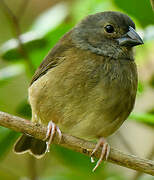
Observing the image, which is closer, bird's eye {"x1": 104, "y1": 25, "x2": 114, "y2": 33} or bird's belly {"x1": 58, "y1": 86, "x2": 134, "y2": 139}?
bird's belly {"x1": 58, "y1": 86, "x2": 134, "y2": 139}

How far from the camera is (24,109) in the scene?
443cm

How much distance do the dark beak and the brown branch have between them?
94cm

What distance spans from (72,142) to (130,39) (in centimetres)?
103

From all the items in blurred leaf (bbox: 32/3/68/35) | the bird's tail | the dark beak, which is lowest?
the bird's tail

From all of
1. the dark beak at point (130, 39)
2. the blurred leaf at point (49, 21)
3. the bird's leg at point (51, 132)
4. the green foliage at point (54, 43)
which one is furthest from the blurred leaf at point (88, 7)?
the bird's leg at point (51, 132)

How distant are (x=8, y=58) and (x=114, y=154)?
4.08 feet

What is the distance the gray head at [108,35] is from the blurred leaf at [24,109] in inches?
29.7

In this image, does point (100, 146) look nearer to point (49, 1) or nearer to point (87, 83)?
point (87, 83)

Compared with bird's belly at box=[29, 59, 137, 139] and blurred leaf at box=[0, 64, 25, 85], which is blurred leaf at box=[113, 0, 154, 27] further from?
blurred leaf at box=[0, 64, 25, 85]

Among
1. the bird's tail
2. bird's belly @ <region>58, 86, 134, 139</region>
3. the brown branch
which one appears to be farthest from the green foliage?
the brown branch

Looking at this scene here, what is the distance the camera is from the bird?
3939mm

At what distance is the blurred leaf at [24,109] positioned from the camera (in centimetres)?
436

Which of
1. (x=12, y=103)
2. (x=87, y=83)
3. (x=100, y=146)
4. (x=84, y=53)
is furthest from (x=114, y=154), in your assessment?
(x=12, y=103)

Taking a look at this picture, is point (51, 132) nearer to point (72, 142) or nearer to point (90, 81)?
point (72, 142)
